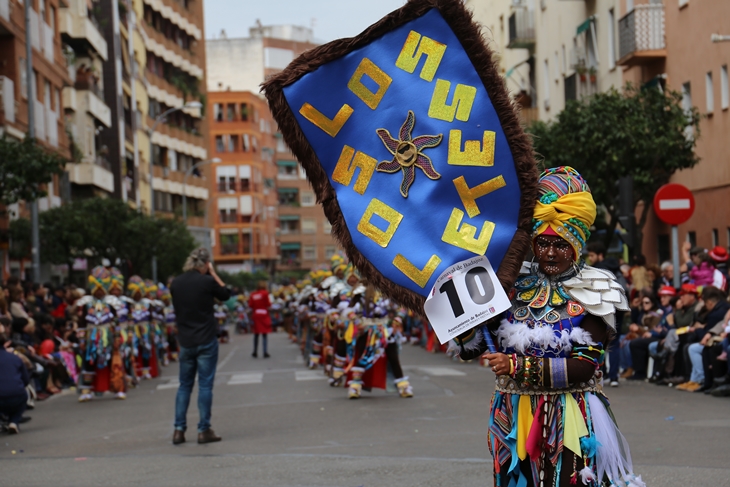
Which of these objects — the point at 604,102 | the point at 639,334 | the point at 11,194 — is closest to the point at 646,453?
the point at 639,334

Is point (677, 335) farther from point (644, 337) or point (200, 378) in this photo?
point (200, 378)

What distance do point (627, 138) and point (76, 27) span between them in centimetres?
2776

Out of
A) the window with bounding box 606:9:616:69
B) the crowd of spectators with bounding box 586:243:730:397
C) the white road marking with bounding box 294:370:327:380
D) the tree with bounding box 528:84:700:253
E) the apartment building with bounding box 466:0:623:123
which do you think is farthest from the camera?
the apartment building with bounding box 466:0:623:123

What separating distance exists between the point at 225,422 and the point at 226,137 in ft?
310

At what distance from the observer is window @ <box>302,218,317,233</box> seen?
4793 inches

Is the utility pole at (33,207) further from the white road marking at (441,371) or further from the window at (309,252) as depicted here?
the window at (309,252)

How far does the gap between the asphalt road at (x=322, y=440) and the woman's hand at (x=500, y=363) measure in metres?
3.52

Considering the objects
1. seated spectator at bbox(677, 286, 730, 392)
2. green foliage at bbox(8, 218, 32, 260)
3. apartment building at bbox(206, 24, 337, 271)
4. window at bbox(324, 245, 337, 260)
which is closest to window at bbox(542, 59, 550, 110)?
green foliage at bbox(8, 218, 32, 260)

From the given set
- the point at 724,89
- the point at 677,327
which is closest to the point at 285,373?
the point at 677,327

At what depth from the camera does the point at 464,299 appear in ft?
15.9

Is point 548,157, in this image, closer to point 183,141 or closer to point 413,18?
point 413,18

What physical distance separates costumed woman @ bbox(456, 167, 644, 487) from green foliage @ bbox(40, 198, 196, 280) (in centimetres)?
A: 2870

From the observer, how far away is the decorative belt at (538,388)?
17.2 feet

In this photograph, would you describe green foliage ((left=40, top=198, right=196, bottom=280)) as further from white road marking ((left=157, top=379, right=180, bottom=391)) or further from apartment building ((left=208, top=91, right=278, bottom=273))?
apartment building ((left=208, top=91, right=278, bottom=273))
